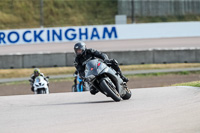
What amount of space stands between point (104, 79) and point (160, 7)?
3987 centimetres

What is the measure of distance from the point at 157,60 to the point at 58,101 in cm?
1662

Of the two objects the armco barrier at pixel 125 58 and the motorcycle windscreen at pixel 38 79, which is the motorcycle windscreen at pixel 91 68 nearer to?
the motorcycle windscreen at pixel 38 79

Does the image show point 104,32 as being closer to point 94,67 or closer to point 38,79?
point 38,79

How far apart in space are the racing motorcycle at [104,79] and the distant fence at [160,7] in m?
38.8

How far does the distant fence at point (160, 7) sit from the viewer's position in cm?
4781

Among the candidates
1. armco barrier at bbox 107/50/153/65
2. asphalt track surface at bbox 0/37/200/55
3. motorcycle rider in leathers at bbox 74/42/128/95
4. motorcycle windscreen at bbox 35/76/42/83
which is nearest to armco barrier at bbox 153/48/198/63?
armco barrier at bbox 107/50/153/65

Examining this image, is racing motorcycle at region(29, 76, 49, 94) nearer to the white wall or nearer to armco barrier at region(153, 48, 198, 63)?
armco barrier at region(153, 48, 198, 63)

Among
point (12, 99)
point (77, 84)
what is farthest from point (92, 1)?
point (12, 99)

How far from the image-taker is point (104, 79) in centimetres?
909

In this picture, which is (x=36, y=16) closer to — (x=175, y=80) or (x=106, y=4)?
(x=106, y=4)

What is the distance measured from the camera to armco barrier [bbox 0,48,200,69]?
2527 cm

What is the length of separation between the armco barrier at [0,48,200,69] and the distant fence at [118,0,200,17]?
22342 millimetres

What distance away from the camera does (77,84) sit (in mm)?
15148

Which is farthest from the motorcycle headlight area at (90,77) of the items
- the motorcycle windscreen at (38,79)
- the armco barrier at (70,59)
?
the armco barrier at (70,59)
